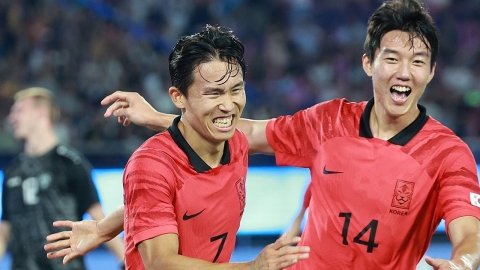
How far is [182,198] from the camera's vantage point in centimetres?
390

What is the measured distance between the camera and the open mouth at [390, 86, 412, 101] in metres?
4.36

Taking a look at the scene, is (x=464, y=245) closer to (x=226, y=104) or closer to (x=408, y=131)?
(x=408, y=131)

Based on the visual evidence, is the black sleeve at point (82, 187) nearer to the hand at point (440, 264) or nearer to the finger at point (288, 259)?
the finger at point (288, 259)

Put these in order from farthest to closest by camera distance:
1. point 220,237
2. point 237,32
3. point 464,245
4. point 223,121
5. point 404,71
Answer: point 237,32
point 404,71
point 220,237
point 223,121
point 464,245

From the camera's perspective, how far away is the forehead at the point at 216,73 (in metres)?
3.89

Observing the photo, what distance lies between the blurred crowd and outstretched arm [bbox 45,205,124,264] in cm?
732

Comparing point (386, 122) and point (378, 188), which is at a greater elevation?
point (386, 122)

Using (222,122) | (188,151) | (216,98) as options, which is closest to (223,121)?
(222,122)

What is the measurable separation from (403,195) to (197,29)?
390 inches

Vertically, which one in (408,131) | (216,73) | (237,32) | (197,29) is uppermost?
(197,29)

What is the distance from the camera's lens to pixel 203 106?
154 inches

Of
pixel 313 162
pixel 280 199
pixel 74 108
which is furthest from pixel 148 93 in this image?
pixel 313 162

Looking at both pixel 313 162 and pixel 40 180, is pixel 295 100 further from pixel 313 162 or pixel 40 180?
pixel 313 162

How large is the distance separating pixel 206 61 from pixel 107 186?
664 cm
